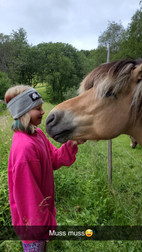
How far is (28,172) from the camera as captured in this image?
4.03 feet

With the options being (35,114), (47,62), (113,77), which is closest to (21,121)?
(35,114)

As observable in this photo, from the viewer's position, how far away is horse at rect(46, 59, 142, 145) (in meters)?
1.35

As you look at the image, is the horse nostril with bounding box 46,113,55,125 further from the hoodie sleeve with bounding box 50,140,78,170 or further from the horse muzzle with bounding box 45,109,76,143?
the hoodie sleeve with bounding box 50,140,78,170

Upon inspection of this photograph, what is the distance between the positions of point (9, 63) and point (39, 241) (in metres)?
35.9

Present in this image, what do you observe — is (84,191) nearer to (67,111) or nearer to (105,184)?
(105,184)

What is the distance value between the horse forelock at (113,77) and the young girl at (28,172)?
0.63 meters

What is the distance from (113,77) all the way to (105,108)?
29cm

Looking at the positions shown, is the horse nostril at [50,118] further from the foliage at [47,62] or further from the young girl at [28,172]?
the foliage at [47,62]

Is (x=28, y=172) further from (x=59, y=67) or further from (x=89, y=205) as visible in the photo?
(x=59, y=67)

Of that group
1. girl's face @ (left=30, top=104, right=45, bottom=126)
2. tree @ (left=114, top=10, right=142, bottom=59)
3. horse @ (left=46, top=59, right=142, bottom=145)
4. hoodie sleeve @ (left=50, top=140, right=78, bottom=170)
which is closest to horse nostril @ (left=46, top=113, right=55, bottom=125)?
horse @ (left=46, top=59, right=142, bottom=145)

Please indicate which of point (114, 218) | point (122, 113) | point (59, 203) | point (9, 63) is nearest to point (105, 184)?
point (114, 218)

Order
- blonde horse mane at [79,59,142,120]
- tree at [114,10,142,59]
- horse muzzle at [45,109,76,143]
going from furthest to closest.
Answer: tree at [114,10,142,59] → horse muzzle at [45,109,76,143] → blonde horse mane at [79,59,142,120]

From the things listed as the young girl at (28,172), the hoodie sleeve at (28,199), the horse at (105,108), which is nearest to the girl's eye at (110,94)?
the horse at (105,108)

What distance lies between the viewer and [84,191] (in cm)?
316
